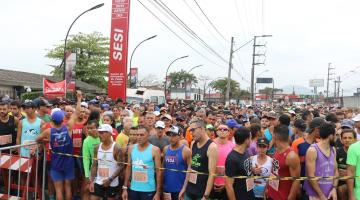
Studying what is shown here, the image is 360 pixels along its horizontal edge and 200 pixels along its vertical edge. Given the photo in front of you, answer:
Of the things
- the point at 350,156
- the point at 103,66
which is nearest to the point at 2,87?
the point at 103,66

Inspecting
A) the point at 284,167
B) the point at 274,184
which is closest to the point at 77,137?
the point at 274,184

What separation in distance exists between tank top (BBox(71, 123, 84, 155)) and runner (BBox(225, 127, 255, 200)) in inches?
127

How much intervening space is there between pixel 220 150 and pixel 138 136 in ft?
4.01

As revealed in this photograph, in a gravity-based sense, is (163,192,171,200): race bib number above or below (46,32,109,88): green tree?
below

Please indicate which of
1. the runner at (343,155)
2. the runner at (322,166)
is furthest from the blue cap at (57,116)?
the runner at (343,155)

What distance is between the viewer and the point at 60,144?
6398 millimetres

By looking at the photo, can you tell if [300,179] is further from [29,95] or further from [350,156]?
[29,95]

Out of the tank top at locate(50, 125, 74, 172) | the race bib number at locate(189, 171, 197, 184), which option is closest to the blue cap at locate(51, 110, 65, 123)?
the tank top at locate(50, 125, 74, 172)

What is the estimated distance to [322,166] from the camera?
489 cm

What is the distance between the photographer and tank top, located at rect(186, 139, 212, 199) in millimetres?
5199

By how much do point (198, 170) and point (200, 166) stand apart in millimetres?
64

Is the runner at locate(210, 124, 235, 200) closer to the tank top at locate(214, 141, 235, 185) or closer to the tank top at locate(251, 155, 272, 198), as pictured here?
the tank top at locate(214, 141, 235, 185)

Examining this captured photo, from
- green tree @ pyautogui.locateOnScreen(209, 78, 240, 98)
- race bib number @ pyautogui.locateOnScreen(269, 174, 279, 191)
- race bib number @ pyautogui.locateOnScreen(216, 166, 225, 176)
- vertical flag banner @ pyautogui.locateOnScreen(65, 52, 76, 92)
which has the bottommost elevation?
race bib number @ pyautogui.locateOnScreen(269, 174, 279, 191)

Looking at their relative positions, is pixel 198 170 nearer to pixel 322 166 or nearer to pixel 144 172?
pixel 144 172
